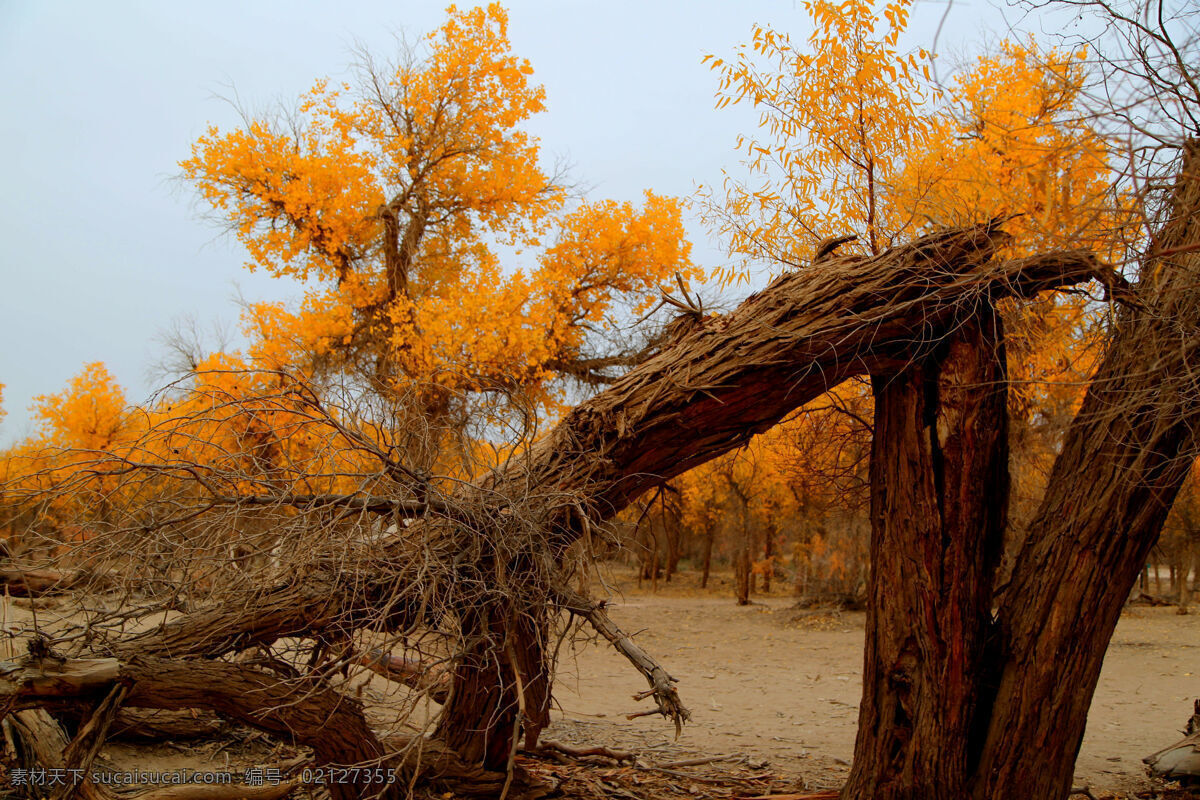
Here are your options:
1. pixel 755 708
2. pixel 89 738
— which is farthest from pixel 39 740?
pixel 755 708

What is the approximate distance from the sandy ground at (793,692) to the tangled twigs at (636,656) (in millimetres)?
134

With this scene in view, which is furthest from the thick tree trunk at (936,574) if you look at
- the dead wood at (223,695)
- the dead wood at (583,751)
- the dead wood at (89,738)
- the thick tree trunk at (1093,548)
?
the dead wood at (89,738)

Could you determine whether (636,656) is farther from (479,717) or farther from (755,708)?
(755,708)

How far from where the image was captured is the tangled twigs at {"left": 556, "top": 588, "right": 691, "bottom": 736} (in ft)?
12.7

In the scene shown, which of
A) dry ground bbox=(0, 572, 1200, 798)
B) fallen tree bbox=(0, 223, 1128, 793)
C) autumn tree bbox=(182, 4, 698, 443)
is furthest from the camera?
autumn tree bbox=(182, 4, 698, 443)

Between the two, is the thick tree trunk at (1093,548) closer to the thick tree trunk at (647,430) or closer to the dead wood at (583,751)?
the thick tree trunk at (647,430)

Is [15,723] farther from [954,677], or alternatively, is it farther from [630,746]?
[954,677]

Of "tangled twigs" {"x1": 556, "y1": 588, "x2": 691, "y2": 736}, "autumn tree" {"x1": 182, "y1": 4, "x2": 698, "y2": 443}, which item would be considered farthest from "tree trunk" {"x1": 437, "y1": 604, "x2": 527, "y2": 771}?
"autumn tree" {"x1": 182, "y1": 4, "x2": 698, "y2": 443}

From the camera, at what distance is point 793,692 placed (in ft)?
33.9

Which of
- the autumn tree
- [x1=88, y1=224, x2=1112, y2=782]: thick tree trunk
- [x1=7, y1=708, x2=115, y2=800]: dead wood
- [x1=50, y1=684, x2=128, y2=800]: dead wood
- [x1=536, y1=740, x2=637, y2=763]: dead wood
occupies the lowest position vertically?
[x1=536, y1=740, x2=637, y2=763]: dead wood

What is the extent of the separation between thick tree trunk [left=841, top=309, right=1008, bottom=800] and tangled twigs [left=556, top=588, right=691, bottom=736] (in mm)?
1154

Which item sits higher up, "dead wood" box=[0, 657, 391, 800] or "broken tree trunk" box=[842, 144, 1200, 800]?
"broken tree trunk" box=[842, 144, 1200, 800]

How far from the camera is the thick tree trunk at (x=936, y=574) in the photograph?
417 centimetres

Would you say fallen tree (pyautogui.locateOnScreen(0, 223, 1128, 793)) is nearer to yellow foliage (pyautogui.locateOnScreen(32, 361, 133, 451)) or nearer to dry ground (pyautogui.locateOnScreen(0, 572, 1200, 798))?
dry ground (pyautogui.locateOnScreen(0, 572, 1200, 798))
